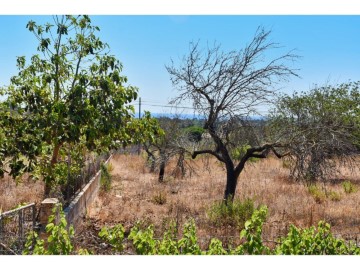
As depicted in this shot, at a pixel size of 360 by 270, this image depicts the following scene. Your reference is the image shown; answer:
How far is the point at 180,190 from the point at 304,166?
4736 mm

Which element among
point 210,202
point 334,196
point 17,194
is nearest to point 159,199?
point 210,202

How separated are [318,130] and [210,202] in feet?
10.6

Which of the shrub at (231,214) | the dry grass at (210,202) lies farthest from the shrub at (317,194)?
the shrub at (231,214)

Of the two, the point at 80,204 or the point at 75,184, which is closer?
the point at 80,204

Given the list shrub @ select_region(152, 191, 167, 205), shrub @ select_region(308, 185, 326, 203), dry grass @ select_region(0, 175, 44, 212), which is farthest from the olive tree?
dry grass @ select_region(0, 175, 44, 212)

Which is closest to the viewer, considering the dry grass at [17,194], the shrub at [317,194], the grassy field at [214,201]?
the grassy field at [214,201]

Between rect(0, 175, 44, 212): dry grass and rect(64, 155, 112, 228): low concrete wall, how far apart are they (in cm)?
86

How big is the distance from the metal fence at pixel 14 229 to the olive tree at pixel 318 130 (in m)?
5.42

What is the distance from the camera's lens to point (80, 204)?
326 inches

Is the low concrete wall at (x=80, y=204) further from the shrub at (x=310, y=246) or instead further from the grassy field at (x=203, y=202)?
the shrub at (x=310, y=246)

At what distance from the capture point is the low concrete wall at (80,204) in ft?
23.3

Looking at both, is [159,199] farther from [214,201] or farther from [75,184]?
[75,184]
